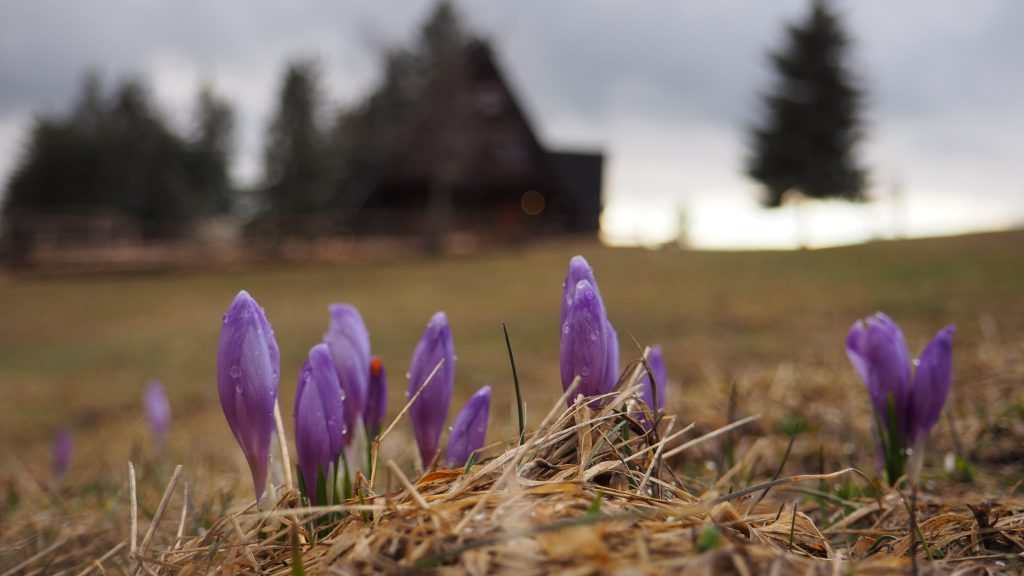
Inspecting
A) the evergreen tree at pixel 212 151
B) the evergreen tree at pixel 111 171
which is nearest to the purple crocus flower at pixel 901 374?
the evergreen tree at pixel 111 171

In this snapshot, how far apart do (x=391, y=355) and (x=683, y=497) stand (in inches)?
222

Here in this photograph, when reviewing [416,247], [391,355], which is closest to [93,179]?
[416,247]

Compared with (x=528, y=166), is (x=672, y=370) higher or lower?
lower

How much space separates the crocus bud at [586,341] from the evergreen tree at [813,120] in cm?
3573

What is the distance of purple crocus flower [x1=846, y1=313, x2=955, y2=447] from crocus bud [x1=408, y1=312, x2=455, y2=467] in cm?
77

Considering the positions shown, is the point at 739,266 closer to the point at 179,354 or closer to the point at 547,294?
the point at 547,294

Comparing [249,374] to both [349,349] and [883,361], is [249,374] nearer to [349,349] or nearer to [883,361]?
[349,349]

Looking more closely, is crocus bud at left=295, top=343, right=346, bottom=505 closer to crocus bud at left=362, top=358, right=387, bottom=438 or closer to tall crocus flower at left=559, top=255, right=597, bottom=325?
crocus bud at left=362, top=358, right=387, bottom=438

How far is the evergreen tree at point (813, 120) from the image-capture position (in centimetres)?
3444

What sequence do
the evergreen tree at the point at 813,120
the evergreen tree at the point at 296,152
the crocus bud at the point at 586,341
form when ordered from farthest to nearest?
the evergreen tree at the point at 296,152 → the evergreen tree at the point at 813,120 → the crocus bud at the point at 586,341

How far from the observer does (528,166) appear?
82.7 feet

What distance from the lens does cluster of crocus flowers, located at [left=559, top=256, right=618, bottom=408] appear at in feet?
3.64

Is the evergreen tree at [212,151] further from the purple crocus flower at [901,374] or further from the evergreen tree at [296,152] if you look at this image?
the purple crocus flower at [901,374]

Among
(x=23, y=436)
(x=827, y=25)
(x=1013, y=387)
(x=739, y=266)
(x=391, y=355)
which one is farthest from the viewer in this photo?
(x=827, y=25)
